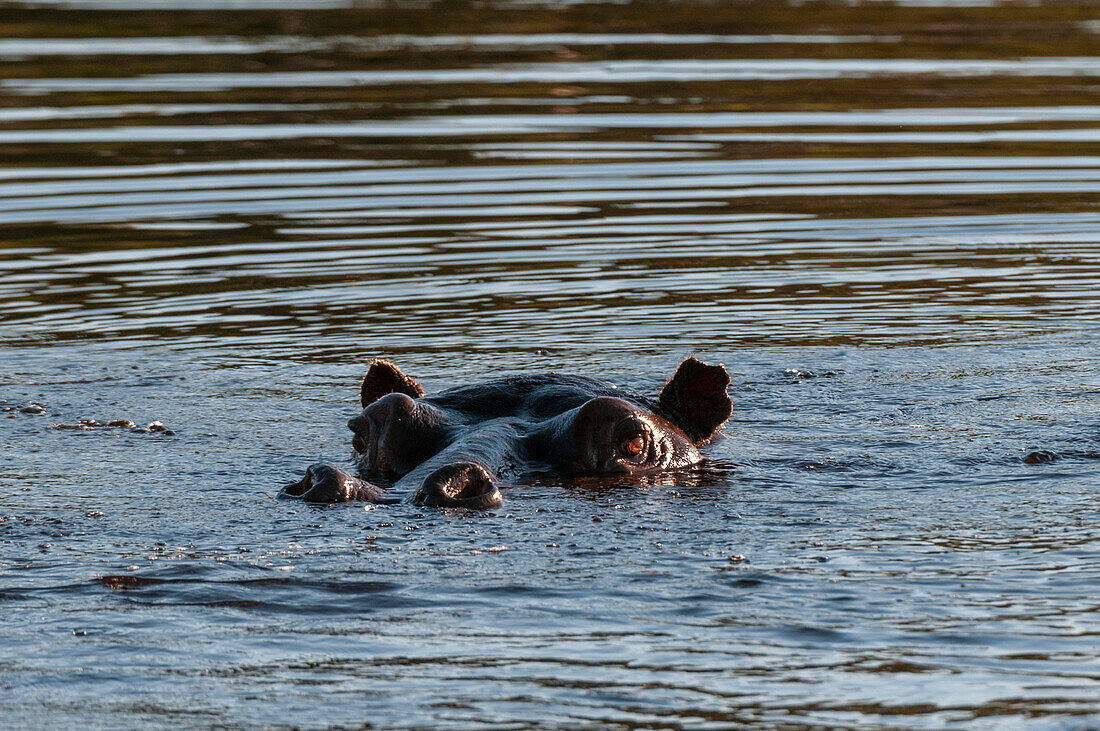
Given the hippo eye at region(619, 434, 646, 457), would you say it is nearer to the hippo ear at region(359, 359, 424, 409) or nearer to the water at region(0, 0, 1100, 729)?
the water at region(0, 0, 1100, 729)

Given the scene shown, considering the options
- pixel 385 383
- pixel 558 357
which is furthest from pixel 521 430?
pixel 558 357

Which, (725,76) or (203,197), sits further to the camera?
(725,76)

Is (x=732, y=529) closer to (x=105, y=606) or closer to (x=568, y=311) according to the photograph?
(x=105, y=606)

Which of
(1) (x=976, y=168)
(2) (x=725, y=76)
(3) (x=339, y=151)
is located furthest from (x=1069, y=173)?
(3) (x=339, y=151)

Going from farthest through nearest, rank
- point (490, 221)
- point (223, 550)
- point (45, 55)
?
point (45, 55)
point (490, 221)
point (223, 550)

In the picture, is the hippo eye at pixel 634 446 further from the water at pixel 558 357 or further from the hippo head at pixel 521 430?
the water at pixel 558 357

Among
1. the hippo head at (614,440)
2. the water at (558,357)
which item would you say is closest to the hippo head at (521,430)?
the hippo head at (614,440)

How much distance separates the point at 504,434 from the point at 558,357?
115 inches

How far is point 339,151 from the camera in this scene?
17.0 meters

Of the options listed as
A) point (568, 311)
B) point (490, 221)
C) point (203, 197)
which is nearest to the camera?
point (568, 311)

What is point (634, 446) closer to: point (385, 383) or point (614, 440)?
point (614, 440)

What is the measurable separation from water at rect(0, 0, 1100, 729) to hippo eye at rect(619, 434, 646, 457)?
0.19 meters

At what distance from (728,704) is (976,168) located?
12762 mm

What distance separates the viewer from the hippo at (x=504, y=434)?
609 cm
